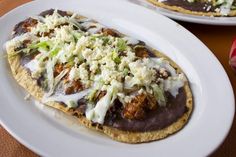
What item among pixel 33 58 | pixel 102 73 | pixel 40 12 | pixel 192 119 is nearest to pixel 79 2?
pixel 40 12

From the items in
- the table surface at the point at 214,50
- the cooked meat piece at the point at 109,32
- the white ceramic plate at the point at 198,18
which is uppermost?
the cooked meat piece at the point at 109,32

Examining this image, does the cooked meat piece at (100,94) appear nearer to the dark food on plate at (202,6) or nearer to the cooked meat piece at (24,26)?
the cooked meat piece at (24,26)

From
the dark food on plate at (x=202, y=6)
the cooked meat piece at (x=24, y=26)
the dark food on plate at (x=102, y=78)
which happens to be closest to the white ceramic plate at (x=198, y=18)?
the dark food on plate at (x=202, y=6)

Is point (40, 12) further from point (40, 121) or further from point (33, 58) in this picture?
point (40, 121)

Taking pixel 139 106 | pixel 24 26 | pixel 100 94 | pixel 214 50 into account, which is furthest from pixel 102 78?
pixel 214 50

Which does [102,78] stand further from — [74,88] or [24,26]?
[24,26]
